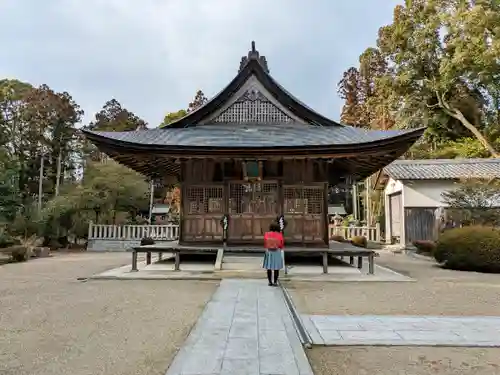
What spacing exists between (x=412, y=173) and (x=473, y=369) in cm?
2069

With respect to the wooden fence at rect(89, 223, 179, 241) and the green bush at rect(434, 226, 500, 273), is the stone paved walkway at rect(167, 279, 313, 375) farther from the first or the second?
the wooden fence at rect(89, 223, 179, 241)

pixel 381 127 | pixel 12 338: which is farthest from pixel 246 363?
pixel 381 127

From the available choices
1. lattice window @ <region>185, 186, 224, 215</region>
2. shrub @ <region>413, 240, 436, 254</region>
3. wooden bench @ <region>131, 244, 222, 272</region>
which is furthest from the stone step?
shrub @ <region>413, 240, 436, 254</region>

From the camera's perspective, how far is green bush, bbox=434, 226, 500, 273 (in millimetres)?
12672

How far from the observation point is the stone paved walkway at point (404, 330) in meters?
4.84

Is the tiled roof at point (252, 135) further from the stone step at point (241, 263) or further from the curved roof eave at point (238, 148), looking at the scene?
the stone step at point (241, 263)

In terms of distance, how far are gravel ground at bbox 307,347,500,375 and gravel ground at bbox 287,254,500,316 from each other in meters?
2.02

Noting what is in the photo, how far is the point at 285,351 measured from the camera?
4258 millimetres

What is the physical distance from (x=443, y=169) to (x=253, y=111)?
582 inches

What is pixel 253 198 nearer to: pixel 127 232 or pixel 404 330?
pixel 404 330

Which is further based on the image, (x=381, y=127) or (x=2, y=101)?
(x=2, y=101)

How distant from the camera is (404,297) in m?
8.04

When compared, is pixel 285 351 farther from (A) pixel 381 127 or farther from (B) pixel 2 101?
(B) pixel 2 101

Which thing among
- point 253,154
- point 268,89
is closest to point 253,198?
point 253,154
